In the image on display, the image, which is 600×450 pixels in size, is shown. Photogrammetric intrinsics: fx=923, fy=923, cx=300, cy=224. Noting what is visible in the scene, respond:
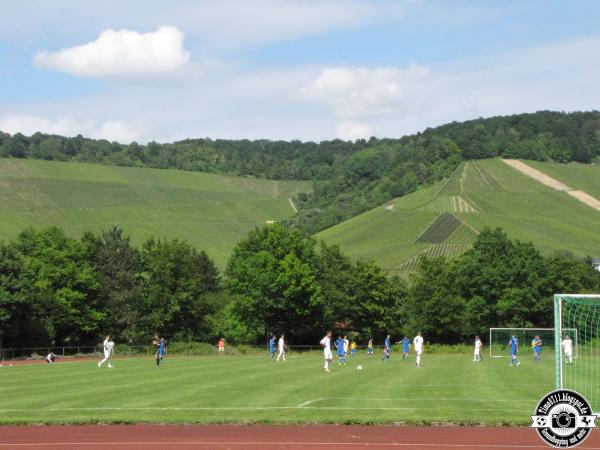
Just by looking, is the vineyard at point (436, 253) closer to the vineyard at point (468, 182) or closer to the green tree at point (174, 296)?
the vineyard at point (468, 182)

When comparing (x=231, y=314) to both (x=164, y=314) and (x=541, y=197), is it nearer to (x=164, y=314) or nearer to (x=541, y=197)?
(x=164, y=314)

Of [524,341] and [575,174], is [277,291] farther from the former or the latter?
[575,174]

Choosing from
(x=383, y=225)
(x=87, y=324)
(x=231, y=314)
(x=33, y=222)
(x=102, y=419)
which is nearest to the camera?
(x=102, y=419)

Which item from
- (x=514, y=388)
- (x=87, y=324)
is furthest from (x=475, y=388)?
(x=87, y=324)

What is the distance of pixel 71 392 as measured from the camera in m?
34.2

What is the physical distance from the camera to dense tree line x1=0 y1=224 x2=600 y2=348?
96.6m

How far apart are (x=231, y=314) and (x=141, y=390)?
2636 inches

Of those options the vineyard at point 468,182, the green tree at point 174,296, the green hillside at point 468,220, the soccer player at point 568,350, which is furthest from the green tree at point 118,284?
the vineyard at point 468,182

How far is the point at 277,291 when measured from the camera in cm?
9862

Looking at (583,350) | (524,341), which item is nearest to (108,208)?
(524,341)

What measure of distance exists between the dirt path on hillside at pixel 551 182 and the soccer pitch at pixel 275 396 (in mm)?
132617

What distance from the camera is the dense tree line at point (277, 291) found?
317 ft

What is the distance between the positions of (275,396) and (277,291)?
67469 mm

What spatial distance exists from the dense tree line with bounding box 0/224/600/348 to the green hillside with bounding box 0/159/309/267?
4448 cm
